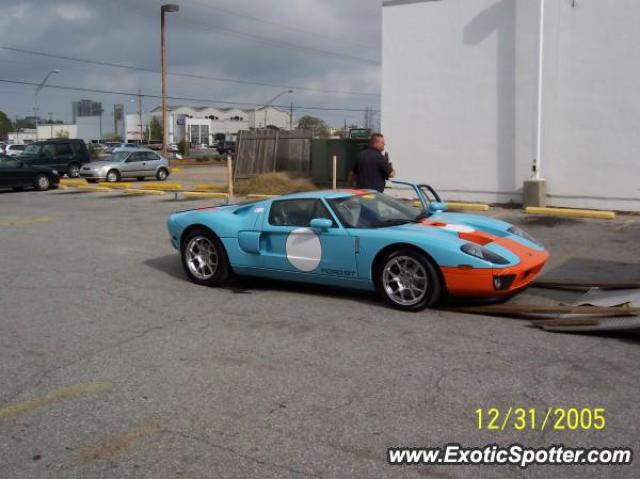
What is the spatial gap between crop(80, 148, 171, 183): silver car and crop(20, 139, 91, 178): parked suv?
2160 millimetres

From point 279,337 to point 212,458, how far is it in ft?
7.21

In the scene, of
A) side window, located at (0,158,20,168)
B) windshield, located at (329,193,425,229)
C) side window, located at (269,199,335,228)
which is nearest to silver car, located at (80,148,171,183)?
side window, located at (0,158,20,168)

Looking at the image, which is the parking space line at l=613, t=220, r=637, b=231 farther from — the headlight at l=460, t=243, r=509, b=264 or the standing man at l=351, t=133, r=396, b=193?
the headlight at l=460, t=243, r=509, b=264

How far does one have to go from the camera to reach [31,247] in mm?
10742

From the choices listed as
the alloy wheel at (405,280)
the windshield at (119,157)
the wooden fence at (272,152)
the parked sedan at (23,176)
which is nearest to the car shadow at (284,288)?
the alloy wheel at (405,280)

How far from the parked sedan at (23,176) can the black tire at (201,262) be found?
17059 millimetres

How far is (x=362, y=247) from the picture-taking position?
6.49 meters

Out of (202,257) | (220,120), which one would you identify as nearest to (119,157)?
(202,257)

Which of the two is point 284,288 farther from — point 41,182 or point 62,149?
point 62,149

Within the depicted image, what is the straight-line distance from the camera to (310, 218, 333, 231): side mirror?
668 cm

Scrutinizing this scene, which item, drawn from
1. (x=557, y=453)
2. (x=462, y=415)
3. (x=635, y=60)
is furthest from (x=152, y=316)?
(x=635, y=60)

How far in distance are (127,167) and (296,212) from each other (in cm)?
2170

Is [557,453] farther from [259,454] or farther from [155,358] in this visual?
[155,358]

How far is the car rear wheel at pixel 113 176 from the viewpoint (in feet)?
86.7
